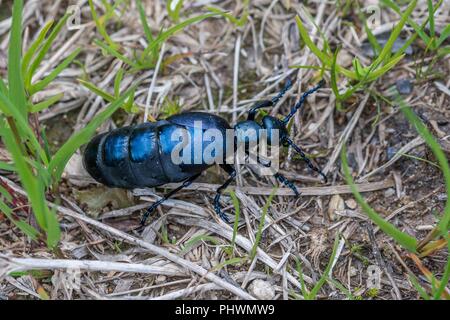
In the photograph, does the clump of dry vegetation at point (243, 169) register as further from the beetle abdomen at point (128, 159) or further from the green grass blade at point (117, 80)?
the beetle abdomen at point (128, 159)

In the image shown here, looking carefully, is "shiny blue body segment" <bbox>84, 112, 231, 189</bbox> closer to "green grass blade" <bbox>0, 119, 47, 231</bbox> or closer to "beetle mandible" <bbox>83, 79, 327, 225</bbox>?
"beetle mandible" <bbox>83, 79, 327, 225</bbox>

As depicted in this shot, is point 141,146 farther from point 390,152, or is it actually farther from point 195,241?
point 390,152

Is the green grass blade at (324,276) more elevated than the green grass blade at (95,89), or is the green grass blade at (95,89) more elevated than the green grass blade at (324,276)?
the green grass blade at (95,89)

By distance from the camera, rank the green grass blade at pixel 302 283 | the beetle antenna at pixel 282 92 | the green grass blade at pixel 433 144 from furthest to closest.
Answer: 1. the beetle antenna at pixel 282 92
2. the green grass blade at pixel 302 283
3. the green grass blade at pixel 433 144

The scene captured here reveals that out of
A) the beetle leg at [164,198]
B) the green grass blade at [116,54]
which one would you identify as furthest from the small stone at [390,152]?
the green grass blade at [116,54]

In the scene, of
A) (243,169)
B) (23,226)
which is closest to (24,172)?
(23,226)

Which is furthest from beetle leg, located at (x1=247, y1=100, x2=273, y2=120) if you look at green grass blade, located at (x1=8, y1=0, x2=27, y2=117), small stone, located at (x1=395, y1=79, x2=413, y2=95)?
green grass blade, located at (x1=8, y1=0, x2=27, y2=117)
